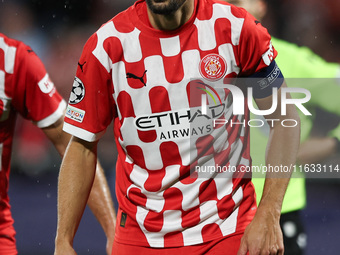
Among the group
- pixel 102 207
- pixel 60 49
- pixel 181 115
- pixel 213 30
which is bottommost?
pixel 60 49

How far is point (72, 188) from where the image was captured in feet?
7.98

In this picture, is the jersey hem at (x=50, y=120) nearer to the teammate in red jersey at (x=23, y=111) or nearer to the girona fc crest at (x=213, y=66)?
the teammate in red jersey at (x=23, y=111)

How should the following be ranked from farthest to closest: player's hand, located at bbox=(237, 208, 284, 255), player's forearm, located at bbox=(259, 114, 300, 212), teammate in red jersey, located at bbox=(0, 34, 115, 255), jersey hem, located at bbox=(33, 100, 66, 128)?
jersey hem, located at bbox=(33, 100, 66, 128) → teammate in red jersey, located at bbox=(0, 34, 115, 255) → player's forearm, located at bbox=(259, 114, 300, 212) → player's hand, located at bbox=(237, 208, 284, 255)

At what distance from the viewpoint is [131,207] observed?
2480 millimetres

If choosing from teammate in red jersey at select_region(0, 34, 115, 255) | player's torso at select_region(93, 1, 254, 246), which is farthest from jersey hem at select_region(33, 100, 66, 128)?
player's torso at select_region(93, 1, 254, 246)

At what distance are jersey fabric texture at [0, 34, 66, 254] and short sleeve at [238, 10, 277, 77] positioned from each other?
945 millimetres

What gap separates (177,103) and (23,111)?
85cm

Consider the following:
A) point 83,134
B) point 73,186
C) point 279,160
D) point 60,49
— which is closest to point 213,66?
point 279,160

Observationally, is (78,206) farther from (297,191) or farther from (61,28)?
(61,28)

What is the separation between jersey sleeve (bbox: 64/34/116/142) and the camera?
235 centimetres

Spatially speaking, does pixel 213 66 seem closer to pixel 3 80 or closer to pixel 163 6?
pixel 163 6

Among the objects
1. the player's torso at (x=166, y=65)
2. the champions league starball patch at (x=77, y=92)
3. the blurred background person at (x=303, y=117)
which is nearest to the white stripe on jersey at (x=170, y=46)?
the player's torso at (x=166, y=65)

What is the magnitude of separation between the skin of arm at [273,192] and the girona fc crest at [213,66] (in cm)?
18

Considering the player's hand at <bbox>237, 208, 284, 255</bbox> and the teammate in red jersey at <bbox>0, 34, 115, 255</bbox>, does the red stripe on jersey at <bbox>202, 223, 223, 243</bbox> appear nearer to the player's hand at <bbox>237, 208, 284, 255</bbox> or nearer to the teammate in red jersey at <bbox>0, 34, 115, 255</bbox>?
the player's hand at <bbox>237, 208, 284, 255</bbox>
